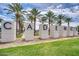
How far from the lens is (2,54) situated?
532cm

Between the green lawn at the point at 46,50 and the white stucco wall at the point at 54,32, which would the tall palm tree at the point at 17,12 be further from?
the white stucco wall at the point at 54,32

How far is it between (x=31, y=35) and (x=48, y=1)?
0.96 meters

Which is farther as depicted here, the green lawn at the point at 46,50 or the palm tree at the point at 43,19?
the palm tree at the point at 43,19

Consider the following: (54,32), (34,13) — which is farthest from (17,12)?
(54,32)

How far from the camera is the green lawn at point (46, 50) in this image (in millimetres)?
5352

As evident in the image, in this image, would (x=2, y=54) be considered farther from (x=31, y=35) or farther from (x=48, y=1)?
(x=48, y=1)

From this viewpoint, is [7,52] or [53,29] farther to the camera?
[53,29]

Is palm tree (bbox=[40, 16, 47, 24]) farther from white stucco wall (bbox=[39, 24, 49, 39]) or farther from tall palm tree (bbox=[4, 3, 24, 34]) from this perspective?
tall palm tree (bbox=[4, 3, 24, 34])

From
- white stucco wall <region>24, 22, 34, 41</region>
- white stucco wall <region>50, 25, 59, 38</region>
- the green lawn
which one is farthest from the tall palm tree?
white stucco wall <region>50, 25, 59, 38</region>

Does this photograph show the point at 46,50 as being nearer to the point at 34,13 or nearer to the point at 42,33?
the point at 42,33

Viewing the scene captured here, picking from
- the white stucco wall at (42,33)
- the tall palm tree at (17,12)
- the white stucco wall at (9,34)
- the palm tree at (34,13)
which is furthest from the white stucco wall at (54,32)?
the white stucco wall at (9,34)

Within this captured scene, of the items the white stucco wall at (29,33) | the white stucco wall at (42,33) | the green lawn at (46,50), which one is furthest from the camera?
the white stucco wall at (42,33)

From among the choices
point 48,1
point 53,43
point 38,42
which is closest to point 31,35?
point 38,42

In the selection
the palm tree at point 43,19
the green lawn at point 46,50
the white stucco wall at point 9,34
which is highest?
the palm tree at point 43,19
